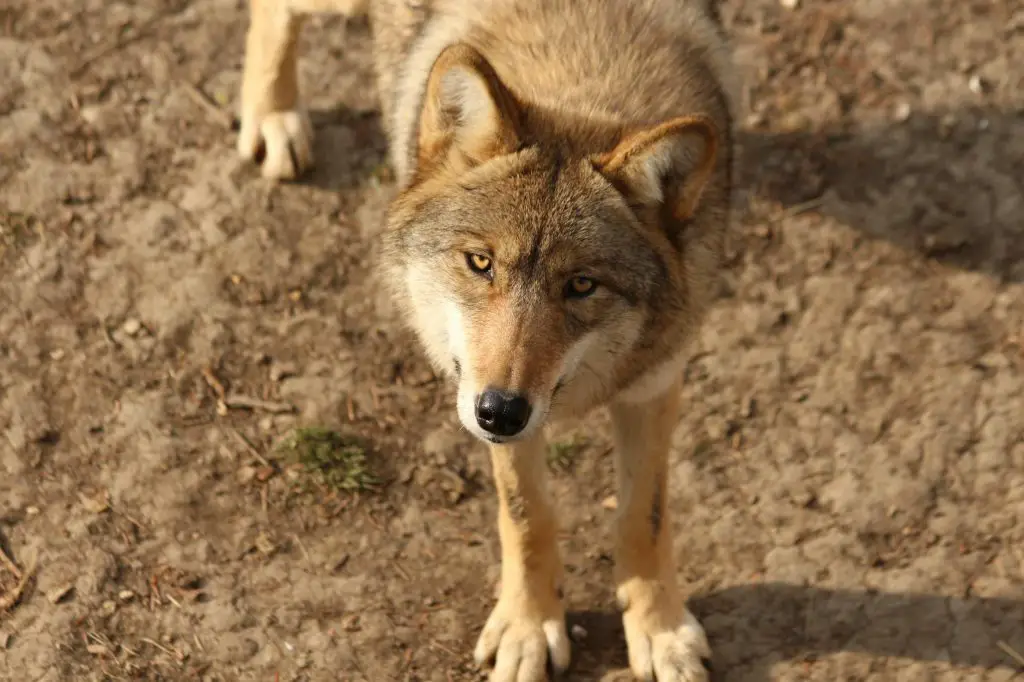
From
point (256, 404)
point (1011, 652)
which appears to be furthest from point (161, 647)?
point (1011, 652)

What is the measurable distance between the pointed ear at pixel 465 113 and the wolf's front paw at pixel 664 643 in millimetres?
1766

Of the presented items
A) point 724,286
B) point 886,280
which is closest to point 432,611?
point 724,286

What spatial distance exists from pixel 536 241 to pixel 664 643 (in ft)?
5.49

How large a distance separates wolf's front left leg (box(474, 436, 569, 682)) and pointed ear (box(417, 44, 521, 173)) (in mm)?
1066

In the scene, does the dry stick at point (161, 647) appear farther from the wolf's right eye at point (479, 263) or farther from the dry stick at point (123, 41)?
the dry stick at point (123, 41)

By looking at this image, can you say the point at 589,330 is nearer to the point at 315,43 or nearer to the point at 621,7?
the point at 621,7

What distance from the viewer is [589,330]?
3.70 m

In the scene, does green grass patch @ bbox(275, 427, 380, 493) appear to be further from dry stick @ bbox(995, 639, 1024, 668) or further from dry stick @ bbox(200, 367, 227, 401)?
dry stick @ bbox(995, 639, 1024, 668)

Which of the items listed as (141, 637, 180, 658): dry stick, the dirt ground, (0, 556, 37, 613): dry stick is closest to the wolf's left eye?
the dirt ground

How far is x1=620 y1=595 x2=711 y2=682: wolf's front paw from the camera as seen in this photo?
14.4ft

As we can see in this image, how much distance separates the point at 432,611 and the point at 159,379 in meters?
1.55

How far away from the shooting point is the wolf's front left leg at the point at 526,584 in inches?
172

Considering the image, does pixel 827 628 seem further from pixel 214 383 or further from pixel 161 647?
pixel 214 383

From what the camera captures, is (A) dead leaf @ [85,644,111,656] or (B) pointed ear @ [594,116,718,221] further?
(A) dead leaf @ [85,644,111,656]
